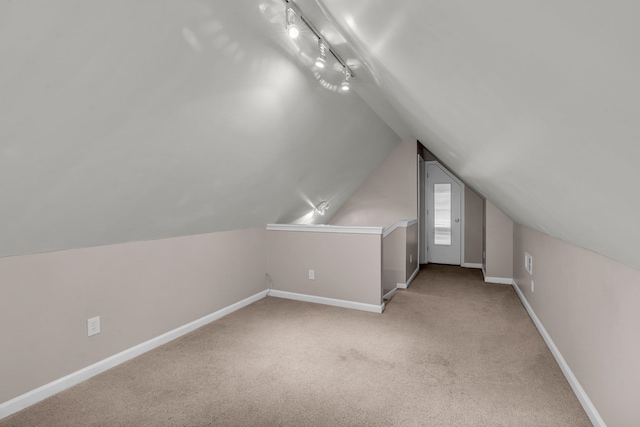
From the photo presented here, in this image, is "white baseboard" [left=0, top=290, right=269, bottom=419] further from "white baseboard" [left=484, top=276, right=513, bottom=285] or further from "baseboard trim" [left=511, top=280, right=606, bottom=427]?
"white baseboard" [left=484, top=276, right=513, bottom=285]

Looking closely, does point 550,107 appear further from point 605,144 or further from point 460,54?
point 460,54

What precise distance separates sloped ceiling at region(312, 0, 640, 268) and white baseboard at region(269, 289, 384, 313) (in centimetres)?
245

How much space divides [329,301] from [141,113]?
2.85m

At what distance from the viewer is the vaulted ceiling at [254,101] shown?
59cm

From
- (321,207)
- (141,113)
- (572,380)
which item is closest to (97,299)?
(141,113)

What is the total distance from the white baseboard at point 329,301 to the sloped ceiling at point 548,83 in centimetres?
245

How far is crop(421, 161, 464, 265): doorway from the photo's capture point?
20.5 feet

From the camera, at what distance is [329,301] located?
3.93 metres

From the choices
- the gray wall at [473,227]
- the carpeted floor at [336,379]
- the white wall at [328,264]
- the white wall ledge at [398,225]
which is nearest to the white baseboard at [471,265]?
the gray wall at [473,227]

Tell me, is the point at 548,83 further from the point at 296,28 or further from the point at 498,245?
the point at 498,245

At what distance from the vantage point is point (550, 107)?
697 mm

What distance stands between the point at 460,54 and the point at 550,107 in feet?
0.95

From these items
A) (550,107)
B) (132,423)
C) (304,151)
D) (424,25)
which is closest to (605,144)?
(550,107)

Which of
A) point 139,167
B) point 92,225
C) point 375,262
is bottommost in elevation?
A: point 375,262
